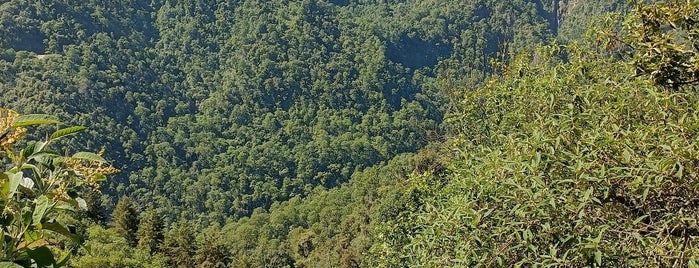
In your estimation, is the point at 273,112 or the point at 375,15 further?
the point at 375,15

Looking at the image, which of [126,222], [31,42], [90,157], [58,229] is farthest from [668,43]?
[31,42]

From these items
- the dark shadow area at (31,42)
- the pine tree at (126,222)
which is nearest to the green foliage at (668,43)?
the pine tree at (126,222)

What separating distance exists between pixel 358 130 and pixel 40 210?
85.9 m

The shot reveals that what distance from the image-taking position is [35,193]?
181 centimetres

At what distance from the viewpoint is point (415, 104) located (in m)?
93.3

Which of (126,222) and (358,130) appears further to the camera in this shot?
(358,130)

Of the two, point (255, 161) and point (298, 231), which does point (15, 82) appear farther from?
point (298, 231)

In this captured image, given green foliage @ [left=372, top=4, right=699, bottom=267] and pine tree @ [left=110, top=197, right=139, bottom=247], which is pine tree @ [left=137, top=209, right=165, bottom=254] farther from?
green foliage @ [left=372, top=4, right=699, bottom=267]

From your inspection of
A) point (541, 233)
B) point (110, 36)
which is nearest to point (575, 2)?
point (110, 36)

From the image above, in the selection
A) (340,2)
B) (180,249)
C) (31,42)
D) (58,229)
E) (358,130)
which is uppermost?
(58,229)

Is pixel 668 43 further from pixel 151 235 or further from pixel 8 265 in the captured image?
pixel 151 235

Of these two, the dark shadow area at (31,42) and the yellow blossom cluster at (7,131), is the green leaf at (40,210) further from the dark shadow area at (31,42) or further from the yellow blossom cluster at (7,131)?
the dark shadow area at (31,42)

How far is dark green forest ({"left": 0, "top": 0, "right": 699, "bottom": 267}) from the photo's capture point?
8.74 feet

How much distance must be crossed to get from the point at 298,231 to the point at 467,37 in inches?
3023
